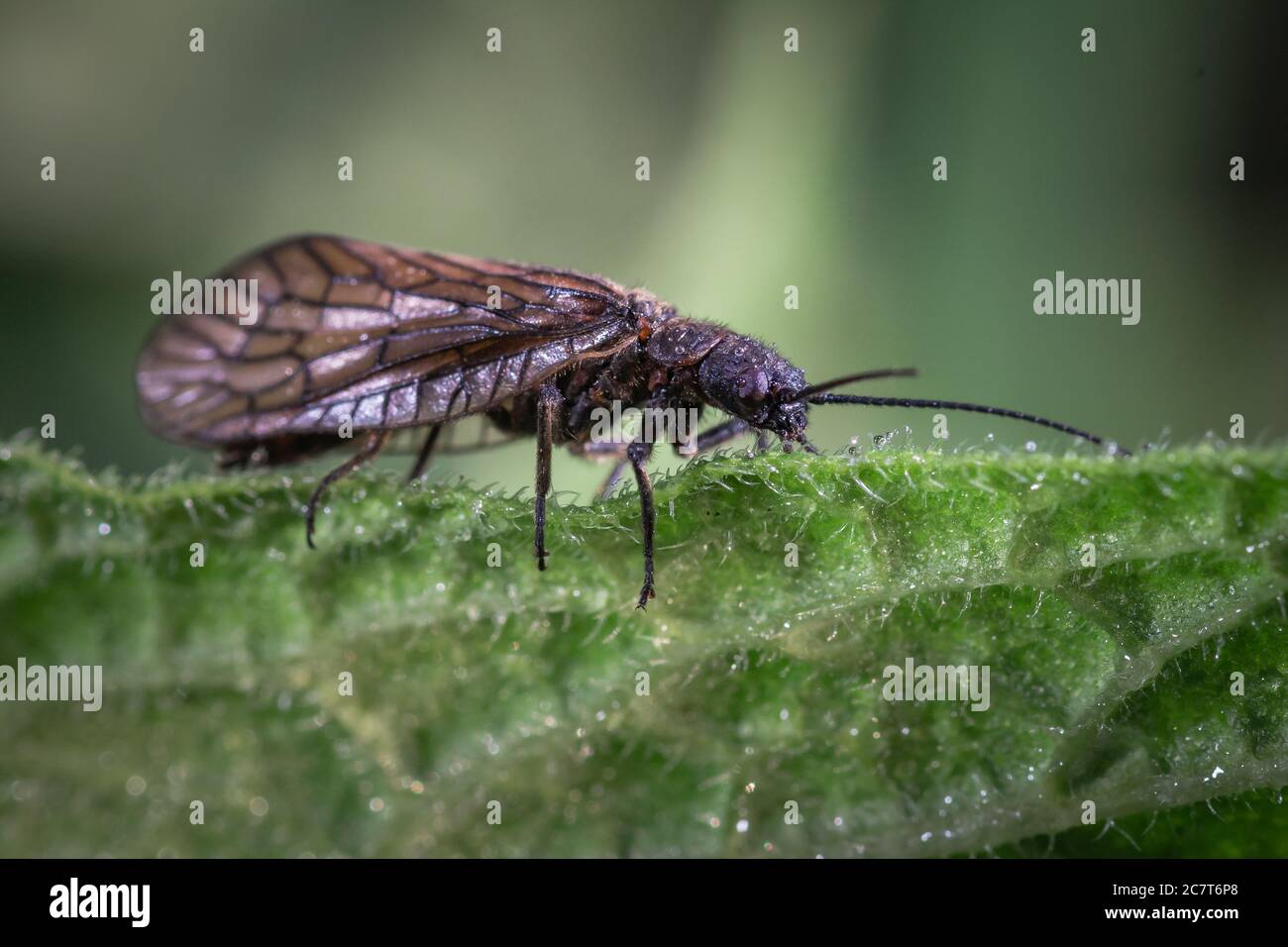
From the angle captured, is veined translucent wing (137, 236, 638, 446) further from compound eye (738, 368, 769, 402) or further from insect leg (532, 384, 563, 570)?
compound eye (738, 368, 769, 402)

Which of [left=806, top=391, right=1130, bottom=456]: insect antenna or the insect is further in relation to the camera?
the insect

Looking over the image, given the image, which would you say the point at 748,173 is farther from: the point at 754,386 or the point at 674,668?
the point at 674,668

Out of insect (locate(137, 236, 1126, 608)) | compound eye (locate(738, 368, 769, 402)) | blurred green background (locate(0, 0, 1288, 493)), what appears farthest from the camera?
blurred green background (locate(0, 0, 1288, 493))

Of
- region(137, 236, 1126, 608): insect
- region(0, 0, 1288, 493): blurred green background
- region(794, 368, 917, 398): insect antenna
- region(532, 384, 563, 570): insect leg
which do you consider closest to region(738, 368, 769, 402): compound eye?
region(137, 236, 1126, 608): insect

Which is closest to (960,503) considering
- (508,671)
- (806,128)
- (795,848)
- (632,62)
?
(795,848)

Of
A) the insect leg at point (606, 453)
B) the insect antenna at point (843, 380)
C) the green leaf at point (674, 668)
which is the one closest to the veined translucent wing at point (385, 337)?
the insect leg at point (606, 453)

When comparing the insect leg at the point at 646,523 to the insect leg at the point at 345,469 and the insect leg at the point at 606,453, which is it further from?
the insect leg at the point at 606,453

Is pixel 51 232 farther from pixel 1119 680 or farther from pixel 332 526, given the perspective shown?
pixel 1119 680

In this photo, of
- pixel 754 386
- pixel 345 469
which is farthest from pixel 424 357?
pixel 754 386
